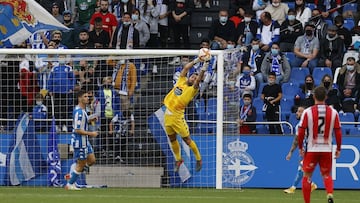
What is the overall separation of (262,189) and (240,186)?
1.52ft

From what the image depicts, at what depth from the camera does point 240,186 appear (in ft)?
75.0

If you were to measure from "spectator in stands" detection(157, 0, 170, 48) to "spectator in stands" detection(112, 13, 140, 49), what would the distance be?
3.47 ft

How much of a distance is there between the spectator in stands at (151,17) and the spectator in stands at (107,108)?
5020 millimetres

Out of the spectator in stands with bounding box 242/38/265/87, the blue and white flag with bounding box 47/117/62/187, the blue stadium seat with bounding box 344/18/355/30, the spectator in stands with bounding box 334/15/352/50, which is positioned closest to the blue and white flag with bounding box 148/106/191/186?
the blue and white flag with bounding box 47/117/62/187

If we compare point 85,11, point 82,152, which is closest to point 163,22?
point 85,11

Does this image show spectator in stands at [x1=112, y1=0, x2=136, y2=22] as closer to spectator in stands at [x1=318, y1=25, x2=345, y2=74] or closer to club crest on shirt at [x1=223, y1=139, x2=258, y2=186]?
spectator in stands at [x1=318, y1=25, x2=345, y2=74]

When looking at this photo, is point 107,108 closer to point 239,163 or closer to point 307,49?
point 239,163

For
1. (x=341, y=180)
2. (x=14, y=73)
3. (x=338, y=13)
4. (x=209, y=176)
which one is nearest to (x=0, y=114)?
(x=14, y=73)

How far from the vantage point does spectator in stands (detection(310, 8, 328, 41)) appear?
85.8 feet

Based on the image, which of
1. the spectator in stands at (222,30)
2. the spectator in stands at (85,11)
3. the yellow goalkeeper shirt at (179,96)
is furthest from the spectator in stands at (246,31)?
the yellow goalkeeper shirt at (179,96)

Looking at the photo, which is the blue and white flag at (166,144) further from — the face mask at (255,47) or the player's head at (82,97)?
the face mask at (255,47)

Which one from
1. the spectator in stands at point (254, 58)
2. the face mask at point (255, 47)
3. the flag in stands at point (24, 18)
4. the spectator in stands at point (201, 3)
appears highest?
the spectator in stands at point (201, 3)

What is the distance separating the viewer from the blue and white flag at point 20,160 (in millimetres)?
22375

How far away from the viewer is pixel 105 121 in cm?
2250
